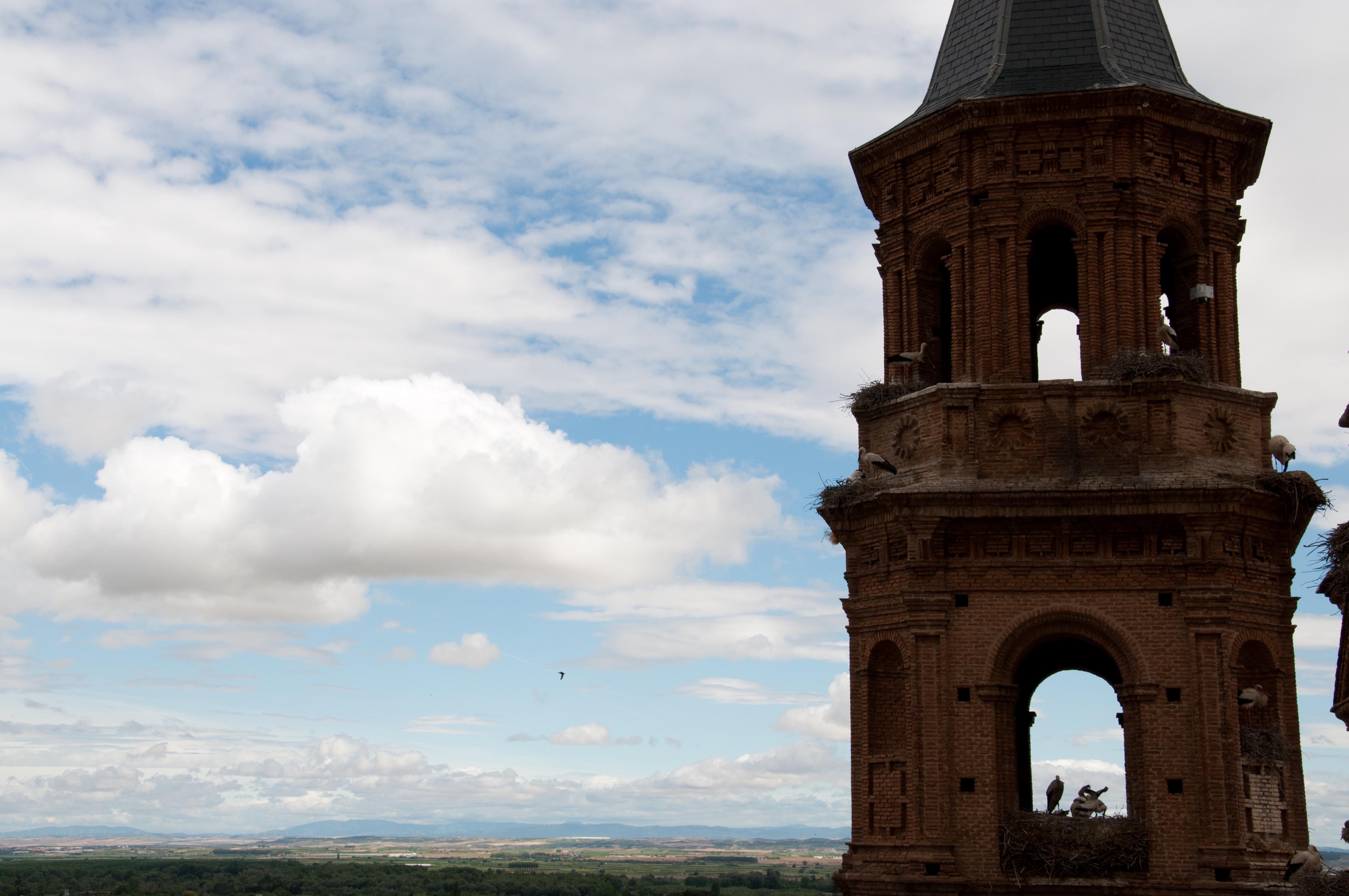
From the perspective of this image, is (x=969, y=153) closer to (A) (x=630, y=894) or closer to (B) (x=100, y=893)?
(A) (x=630, y=894)

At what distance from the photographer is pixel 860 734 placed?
21672 mm

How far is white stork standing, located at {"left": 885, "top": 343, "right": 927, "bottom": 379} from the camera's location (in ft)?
75.2

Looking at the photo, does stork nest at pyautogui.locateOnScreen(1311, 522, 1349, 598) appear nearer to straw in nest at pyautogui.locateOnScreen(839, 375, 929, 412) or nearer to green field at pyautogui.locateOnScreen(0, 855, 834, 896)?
straw in nest at pyautogui.locateOnScreen(839, 375, 929, 412)

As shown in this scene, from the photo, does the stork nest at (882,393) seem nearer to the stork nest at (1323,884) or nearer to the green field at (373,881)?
the stork nest at (1323,884)

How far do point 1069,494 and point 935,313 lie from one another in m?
4.34

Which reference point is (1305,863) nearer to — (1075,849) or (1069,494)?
(1075,849)

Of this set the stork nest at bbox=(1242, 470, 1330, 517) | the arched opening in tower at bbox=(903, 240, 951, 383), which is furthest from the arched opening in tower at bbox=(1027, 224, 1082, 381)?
the stork nest at bbox=(1242, 470, 1330, 517)

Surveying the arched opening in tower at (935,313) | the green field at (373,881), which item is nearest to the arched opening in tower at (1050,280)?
the arched opening in tower at (935,313)

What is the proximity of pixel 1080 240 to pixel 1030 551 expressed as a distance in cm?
464

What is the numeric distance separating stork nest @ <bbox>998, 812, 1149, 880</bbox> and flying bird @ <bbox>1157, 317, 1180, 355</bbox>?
21.4 feet

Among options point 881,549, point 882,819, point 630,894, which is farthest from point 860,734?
point 630,894

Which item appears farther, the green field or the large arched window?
the green field

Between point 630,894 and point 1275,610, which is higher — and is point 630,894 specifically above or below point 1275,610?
below

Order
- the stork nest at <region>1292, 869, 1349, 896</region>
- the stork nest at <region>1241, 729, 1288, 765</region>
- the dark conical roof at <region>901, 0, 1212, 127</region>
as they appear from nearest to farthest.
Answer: the stork nest at <region>1292, 869, 1349, 896</region>, the stork nest at <region>1241, 729, 1288, 765</region>, the dark conical roof at <region>901, 0, 1212, 127</region>
